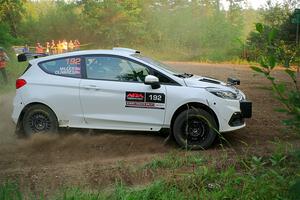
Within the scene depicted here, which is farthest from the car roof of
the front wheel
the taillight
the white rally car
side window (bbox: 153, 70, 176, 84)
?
the front wheel

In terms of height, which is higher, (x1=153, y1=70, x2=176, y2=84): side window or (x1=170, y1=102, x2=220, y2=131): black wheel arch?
(x1=153, y1=70, x2=176, y2=84): side window

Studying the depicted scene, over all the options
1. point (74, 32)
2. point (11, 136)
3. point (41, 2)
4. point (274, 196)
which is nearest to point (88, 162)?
point (11, 136)

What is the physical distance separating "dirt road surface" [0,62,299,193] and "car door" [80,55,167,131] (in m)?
0.33

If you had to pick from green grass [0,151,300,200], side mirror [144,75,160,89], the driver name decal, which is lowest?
green grass [0,151,300,200]

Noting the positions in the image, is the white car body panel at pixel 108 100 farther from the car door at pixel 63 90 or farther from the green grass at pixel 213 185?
the green grass at pixel 213 185

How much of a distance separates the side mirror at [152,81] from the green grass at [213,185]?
1.64 metres

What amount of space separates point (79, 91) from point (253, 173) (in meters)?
4.04

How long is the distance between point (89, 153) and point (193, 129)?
1772 millimetres

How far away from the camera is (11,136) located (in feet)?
28.0

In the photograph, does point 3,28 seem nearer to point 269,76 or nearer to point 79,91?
point 79,91

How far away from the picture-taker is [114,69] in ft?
25.6

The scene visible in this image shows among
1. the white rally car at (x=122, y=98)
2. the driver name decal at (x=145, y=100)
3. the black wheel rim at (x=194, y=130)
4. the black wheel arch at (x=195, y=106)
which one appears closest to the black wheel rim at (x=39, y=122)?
the white rally car at (x=122, y=98)

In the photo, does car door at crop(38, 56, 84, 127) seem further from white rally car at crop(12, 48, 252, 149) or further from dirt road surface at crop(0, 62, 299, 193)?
dirt road surface at crop(0, 62, 299, 193)

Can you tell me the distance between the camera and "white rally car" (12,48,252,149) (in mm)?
7355
